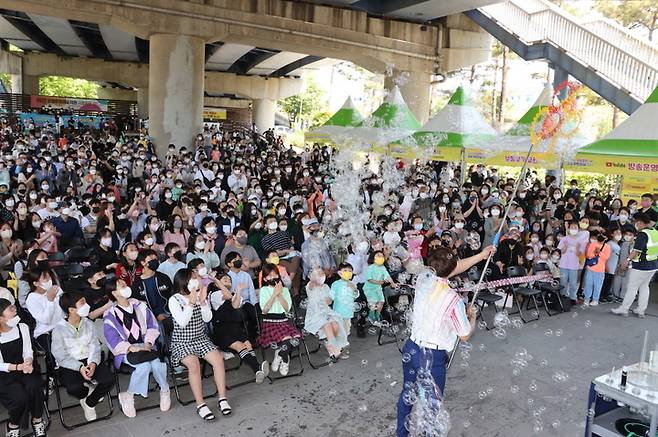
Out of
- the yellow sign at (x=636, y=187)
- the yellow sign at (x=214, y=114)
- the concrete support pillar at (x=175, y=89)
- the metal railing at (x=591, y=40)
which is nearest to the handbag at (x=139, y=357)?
the yellow sign at (x=636, y=187)

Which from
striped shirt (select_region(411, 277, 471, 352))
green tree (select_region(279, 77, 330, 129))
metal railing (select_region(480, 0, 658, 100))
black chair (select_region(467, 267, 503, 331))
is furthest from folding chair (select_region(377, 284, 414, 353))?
green tree (select_region(279, 77, 330, 129))

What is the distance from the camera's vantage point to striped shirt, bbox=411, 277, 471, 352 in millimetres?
4309

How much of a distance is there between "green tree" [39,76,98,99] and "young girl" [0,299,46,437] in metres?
56.9

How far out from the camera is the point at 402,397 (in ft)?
15.3

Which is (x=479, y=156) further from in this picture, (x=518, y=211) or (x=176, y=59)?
(x=176, y=59)

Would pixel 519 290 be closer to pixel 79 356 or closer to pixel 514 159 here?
pixel 514 159

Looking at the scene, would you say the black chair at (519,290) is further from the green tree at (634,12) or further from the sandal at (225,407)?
the green tree at (634,12)

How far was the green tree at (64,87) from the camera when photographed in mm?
59531

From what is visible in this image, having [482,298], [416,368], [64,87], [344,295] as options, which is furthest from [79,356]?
[64,87]

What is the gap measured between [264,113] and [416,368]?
44.1 m

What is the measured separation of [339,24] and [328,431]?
19.1 m

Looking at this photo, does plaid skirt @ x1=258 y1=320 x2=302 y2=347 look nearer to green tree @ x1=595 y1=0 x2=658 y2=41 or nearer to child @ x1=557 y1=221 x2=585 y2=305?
child @ x1=557 y1=221 x2=585 y2=305

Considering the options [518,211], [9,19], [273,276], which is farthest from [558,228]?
[9,19]

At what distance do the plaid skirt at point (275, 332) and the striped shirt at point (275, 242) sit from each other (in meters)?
2.46
